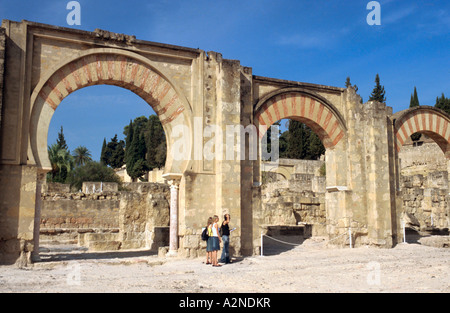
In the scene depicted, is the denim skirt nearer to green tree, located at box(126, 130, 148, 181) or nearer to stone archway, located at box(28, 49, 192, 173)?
stone archway, located at box(28, 49, 192, 173)

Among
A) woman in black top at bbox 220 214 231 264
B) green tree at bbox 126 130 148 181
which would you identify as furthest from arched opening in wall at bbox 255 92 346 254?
green tree at bbox 126 130 148 181

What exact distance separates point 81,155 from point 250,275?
3368 centimetres

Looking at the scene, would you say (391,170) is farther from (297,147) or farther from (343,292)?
(297,147)

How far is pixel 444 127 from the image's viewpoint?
40.9 feet

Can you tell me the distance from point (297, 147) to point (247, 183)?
2739cm

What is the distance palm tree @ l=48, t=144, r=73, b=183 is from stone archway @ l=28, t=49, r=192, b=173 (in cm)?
2244

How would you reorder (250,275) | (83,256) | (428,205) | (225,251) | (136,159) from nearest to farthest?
(250,275) < (225,251) < (83,256) < (428,205) < (136,159)

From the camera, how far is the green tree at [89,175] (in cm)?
2950

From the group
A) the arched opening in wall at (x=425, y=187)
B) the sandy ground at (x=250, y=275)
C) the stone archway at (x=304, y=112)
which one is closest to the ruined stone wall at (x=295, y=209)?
the arched opening in wall at (x=425, y=187)

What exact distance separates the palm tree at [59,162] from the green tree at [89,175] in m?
0.65

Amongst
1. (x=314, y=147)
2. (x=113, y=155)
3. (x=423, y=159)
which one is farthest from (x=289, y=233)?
(x=113, y=155)

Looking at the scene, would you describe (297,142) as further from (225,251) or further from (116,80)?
(225,251)

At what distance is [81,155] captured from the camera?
37719 mm
